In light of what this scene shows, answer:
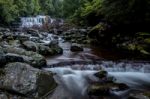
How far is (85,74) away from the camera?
36.9 feet

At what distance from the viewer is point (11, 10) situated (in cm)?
4225

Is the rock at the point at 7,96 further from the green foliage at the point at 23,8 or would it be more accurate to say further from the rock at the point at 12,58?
the green foliage at the point at 23,8

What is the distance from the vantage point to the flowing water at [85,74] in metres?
9.27

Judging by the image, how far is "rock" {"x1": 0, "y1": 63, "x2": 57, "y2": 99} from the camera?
325 inches

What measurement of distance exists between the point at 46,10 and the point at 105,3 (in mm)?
63702

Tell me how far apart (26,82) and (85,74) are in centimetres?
340

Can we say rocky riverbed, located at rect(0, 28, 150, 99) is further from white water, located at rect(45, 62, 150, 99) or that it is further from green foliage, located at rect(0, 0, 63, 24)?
green foliage, located at rect(0, 0, 63, 24)

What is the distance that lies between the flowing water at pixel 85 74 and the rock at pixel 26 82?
42 cm

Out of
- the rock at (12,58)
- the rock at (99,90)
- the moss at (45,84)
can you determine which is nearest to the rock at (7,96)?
the moss at (45,84)

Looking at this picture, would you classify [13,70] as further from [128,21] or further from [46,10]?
[46,10]

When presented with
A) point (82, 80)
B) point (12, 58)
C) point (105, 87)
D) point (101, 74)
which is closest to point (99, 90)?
point (105, 87)

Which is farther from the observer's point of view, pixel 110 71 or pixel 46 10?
pixel 46 10

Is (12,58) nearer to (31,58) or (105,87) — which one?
(31,58)

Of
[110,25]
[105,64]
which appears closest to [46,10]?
[110,25]
